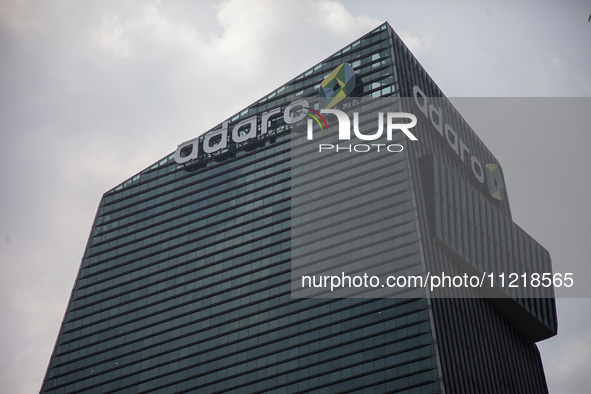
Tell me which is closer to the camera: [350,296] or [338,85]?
[350,296]

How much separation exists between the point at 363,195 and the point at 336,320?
24742 millimetres

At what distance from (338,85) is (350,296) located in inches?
1875

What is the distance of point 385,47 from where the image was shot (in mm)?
193250

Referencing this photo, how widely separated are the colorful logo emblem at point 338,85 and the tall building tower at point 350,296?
248 millimetres

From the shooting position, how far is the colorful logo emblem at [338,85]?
19062cm

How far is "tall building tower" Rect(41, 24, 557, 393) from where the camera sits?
157 metres

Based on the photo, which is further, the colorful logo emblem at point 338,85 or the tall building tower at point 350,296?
the colorful logo emblem at point 338,85

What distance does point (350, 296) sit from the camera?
6496 inches

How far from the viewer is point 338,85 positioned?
632 ft

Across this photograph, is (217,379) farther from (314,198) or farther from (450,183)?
(450,183)

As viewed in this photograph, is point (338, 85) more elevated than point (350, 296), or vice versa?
point (338, 85)

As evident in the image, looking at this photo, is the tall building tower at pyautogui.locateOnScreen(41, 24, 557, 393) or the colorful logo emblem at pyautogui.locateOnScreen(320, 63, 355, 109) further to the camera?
the colorful logo emblem at pyautogui.locateOnScreen(320, 63, 355, 109)

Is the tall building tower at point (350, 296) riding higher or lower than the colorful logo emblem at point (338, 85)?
Answer: lower

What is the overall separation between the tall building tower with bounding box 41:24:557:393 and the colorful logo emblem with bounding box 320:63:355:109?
0.81 ft
